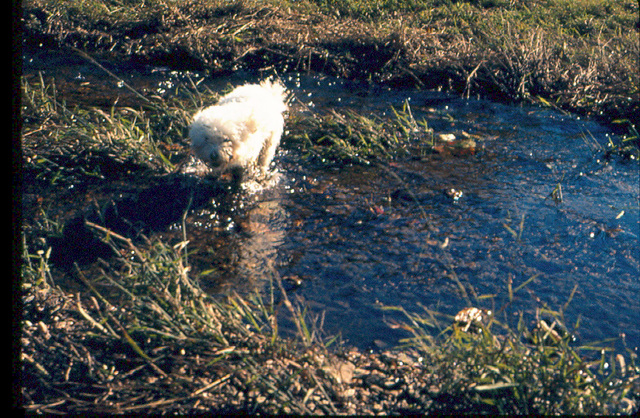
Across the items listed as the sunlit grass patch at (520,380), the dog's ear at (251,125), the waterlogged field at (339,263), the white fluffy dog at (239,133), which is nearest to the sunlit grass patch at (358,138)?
the waterlogged field at (339,263)

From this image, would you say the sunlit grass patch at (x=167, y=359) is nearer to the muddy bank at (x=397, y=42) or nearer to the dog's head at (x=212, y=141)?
the dog's head at (x=212, y=141)

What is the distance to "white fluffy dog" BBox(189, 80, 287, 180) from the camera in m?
4.23

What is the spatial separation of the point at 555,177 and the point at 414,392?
3.28 m

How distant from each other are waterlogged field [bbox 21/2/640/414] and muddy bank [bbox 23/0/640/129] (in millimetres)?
284

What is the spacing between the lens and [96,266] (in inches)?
141

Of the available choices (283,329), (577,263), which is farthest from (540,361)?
(577,263)

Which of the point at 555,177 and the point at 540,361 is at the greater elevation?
the point at 540,361

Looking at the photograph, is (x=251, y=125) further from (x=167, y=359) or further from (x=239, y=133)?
(x=167, y=359)

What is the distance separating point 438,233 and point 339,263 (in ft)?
2.84

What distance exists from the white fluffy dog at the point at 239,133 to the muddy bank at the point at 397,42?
3.01 metres

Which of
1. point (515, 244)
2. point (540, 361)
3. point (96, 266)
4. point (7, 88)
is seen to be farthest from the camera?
point (515, 244)

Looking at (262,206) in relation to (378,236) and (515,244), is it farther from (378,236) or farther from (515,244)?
(515,244)

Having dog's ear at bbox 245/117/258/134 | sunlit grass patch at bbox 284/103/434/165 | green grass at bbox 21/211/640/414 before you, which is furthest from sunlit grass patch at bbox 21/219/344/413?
sunlit grass patch at bbox 284/103/434/165

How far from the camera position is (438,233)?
13.5 feet
